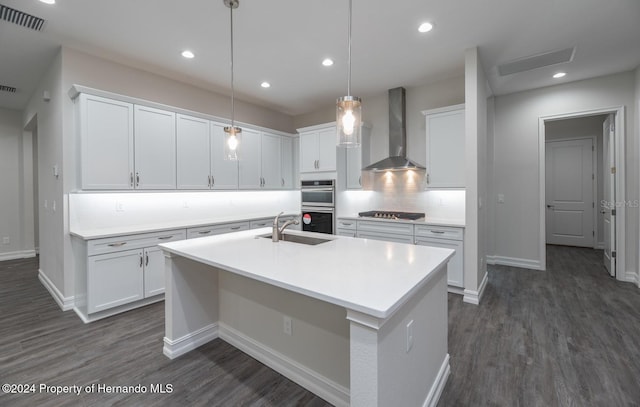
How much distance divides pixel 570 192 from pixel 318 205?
225 inches

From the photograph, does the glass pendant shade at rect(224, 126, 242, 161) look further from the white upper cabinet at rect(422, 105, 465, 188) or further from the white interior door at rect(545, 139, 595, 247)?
the white interior door at rect(545, 139, 595, 247)

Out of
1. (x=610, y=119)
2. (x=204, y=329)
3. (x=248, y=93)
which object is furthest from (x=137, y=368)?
(x=610, y=119)

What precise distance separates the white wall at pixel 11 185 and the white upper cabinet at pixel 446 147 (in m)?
7.58

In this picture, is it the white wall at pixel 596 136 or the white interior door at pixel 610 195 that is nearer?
the white interior door at pixel 610 195

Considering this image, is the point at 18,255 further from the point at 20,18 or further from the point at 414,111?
the point at 414,111

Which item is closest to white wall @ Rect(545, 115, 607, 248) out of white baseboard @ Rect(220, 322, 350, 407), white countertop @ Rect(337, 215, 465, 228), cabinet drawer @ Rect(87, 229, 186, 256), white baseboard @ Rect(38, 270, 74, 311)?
white countertop @ Rect(337, 215, 465, 228)

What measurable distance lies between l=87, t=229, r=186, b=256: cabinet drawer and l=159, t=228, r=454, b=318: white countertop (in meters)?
1.20

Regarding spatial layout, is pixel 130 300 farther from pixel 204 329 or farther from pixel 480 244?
pixel 480 244

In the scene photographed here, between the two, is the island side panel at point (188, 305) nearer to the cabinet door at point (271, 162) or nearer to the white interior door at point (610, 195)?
the cabinet door at point (271, 162)

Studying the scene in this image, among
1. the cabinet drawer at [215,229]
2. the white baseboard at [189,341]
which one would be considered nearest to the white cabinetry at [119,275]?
the cabinet drawer at [215,229]

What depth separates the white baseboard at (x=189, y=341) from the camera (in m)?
2.31

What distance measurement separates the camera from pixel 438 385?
1.88m

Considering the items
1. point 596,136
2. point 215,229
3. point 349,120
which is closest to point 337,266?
point 349,120

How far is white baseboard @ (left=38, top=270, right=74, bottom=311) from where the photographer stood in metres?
3.22
